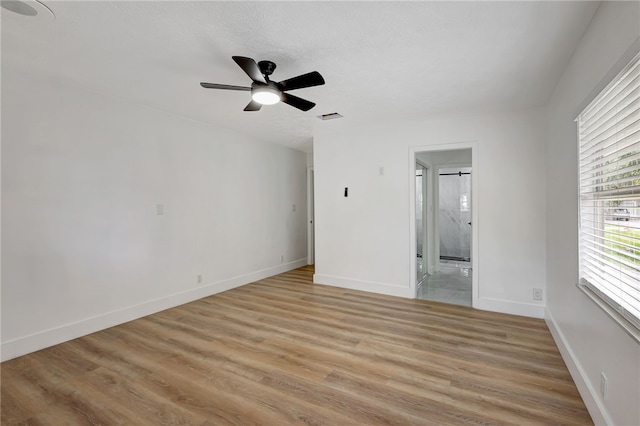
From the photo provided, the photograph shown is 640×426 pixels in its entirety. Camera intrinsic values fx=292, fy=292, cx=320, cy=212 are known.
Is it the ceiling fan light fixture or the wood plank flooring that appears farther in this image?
the ceiling fan light fixture

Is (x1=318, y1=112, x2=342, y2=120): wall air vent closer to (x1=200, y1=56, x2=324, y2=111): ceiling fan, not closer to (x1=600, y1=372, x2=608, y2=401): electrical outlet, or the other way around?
(x1=200, y1=56, x2=324, y2=111): ceiling fan

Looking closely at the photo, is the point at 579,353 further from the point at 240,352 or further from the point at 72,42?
the point at 72,42

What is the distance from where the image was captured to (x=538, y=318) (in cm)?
342

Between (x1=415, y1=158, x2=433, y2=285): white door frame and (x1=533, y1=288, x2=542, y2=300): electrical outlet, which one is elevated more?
(x1=415, y1=158, x2=433, y2=285): white door frame

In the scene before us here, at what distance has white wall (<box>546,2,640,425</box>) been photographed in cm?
141

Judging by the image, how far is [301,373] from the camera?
2328 millimetres

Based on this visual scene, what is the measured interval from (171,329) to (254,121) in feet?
9.38

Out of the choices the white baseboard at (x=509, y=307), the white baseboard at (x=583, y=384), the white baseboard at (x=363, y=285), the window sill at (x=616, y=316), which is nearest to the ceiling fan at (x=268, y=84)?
the window sill at (x=616, y=316)

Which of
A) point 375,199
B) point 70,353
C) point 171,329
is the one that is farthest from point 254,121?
point 70,353

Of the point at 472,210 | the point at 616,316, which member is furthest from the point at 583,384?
the point at 472,210

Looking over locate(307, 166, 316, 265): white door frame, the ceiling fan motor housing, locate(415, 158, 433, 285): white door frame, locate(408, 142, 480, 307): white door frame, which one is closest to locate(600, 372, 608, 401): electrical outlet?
locate(408, 142, 480, 307): white door frame

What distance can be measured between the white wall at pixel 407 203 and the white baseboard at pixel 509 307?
0.01 m

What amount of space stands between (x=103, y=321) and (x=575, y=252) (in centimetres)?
451

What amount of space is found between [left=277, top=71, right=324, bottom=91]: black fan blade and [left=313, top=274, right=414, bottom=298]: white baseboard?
3.14 metres
